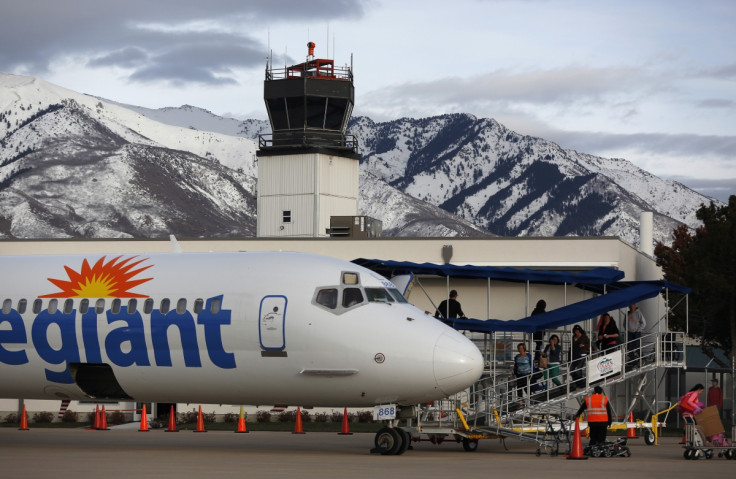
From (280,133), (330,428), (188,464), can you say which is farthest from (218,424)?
(280,133)

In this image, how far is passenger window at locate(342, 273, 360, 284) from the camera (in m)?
26.5

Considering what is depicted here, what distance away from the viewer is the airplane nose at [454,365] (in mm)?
25109

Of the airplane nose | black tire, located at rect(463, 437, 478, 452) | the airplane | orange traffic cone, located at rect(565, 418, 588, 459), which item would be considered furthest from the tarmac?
the airplane nose

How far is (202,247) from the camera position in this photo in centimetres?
5141

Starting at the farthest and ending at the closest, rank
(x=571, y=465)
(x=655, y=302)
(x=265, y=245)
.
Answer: (x=655, y=302)
(x=265, y=245)
(x=571, y=465)

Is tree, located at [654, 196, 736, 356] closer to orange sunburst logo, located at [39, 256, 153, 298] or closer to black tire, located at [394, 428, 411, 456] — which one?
black tire, located at [394, 428, 411, 456]

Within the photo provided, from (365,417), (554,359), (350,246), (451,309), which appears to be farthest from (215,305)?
(350,246)

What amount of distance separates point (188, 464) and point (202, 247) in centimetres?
2802

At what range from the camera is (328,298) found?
2620 cm

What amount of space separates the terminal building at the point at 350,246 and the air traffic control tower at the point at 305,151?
6 centimetres

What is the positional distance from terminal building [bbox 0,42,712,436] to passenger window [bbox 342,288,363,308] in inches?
34.4

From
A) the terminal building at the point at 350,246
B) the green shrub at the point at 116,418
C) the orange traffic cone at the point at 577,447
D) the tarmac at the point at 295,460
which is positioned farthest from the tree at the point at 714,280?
the green shrub at the point at 116,418

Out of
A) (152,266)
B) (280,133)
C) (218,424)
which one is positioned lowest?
(218,424)

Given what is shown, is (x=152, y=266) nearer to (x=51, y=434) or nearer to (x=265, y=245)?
(x=51, y=434)
